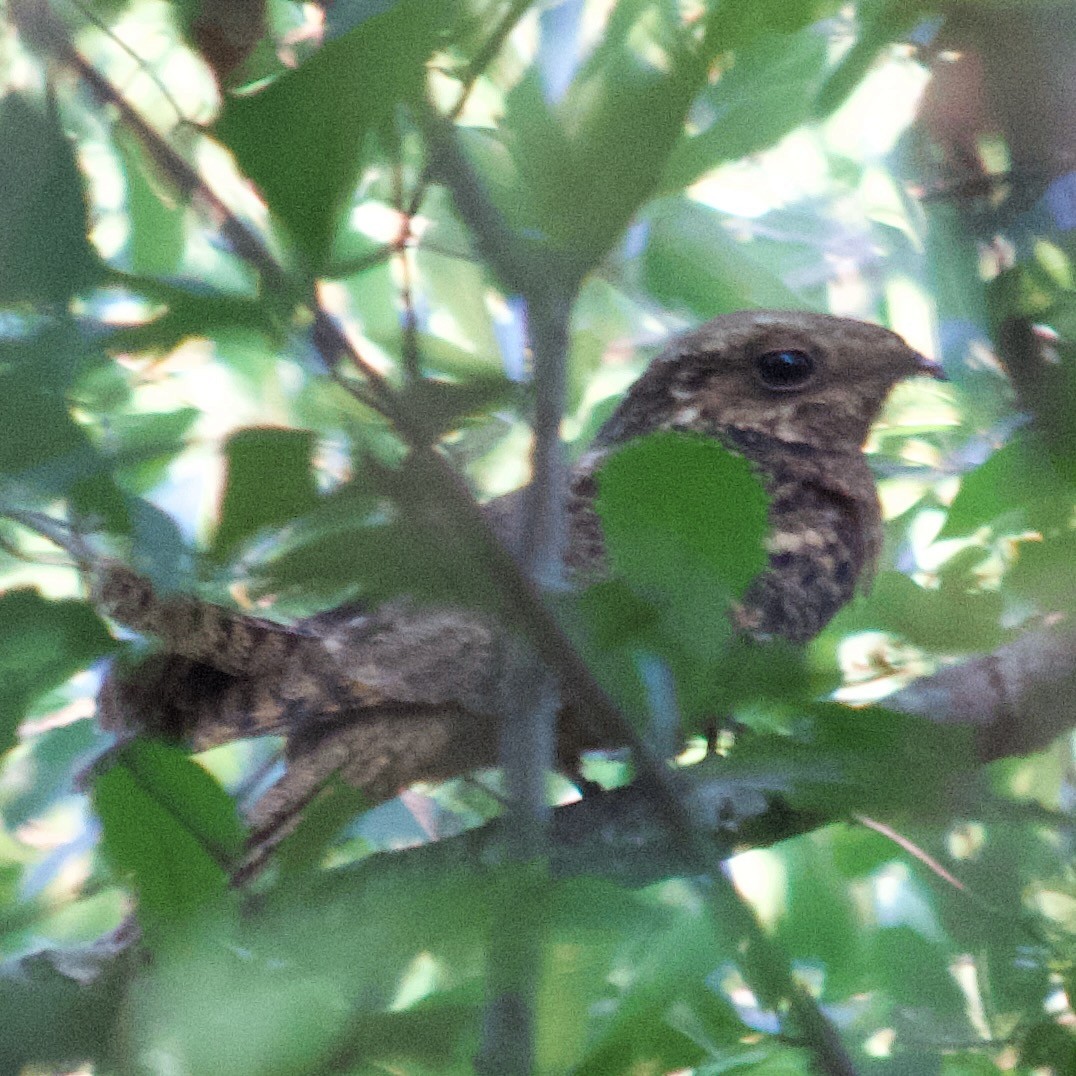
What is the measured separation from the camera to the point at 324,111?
1.93 feet

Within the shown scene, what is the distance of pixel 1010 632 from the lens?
1.00 metres

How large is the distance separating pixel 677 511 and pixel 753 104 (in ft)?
1.82

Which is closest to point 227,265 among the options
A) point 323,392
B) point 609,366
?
point 323,392

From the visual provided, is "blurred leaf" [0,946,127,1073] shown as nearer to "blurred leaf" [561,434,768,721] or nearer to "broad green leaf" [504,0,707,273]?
"blurred leaf" [561,434,768,721]

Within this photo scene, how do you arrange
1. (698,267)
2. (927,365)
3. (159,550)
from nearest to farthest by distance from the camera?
1. (159,550)
2. (698,267)
3. (927,365)

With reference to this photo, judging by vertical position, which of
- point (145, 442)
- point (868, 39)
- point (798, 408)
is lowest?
point (798, 408)

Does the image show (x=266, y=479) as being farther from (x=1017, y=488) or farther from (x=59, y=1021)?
(x=1017, y=488)

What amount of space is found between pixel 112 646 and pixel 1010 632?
657 mm

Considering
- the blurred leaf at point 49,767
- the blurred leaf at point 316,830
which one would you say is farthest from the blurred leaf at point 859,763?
the blurred leaf at point 49,767

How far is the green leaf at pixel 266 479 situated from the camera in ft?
2.05

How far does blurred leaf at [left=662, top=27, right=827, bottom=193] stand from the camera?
978mm

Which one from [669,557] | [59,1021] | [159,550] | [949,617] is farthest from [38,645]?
[949,617]

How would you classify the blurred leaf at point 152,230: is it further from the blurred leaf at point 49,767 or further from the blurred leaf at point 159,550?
the blurred leaf at point 49,767

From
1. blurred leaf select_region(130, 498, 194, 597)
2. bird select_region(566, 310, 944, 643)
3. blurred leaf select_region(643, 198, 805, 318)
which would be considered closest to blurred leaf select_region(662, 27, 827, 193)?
blurred leaf select_region(643, 198, 805, 318)
